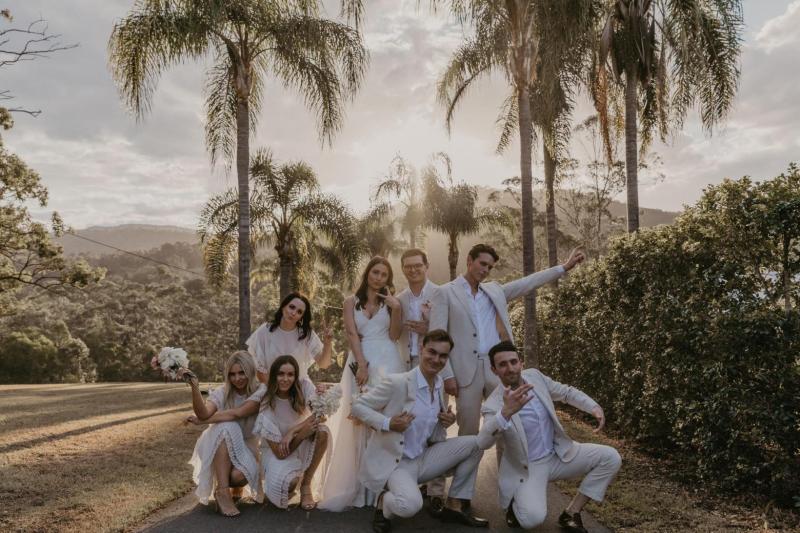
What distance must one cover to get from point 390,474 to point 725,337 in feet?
10.9

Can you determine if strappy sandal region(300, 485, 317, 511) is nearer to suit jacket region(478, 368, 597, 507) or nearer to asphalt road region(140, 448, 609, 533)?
asphalt road region(140, 448, 609, 533)

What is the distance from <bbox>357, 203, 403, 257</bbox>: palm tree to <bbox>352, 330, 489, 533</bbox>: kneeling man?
22.5 meters

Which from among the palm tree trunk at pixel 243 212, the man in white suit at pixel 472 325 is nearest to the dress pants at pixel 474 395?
the man in white suit at pixel 472 325

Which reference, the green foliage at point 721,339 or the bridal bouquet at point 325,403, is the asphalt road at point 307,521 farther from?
the green foliage at point 721,339

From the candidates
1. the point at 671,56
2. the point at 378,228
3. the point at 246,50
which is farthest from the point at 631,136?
the point at 378,228

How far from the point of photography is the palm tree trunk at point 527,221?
12664 mm

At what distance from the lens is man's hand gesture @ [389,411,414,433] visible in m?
4.70

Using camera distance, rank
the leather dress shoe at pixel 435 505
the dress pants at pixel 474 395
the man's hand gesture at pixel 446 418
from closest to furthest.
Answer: the man's hand gesture at pixel 446 418, the leather dress shoe at pixel 435 505, the dress pants at pixel 474 395

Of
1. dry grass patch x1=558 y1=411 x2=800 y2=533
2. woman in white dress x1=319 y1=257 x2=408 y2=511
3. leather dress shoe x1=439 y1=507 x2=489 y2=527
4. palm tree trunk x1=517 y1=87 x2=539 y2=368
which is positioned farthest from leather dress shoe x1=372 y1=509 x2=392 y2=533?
palm tree trunk x1=517 y1=87 x2=539 y2=368

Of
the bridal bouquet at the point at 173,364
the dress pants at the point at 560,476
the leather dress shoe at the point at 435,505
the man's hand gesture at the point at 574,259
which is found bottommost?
the leather dress shoe at the point at 435,505

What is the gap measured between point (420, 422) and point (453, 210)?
22852 millimetres

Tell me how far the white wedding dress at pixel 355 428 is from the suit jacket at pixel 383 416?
40cm

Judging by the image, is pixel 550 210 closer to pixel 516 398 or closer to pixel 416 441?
pixel 416 441

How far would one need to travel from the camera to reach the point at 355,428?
5.74 metres
